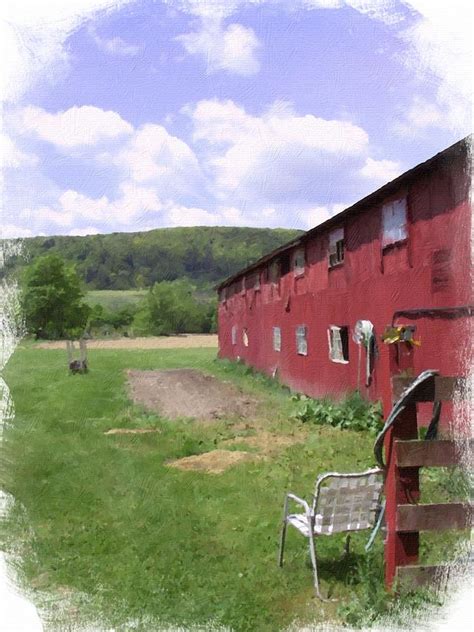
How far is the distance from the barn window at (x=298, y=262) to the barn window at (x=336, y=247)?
2177 mm

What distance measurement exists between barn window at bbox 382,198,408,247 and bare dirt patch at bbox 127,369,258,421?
14.6 feet

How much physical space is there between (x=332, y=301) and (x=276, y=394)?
3684 millimetres

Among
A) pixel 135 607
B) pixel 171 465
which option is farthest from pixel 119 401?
pixel 135 607

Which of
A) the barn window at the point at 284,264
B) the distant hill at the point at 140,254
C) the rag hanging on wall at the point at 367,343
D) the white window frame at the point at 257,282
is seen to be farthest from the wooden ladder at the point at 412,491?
the white window frame at the point at 257,282

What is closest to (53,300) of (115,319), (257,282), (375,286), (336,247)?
(115,319)

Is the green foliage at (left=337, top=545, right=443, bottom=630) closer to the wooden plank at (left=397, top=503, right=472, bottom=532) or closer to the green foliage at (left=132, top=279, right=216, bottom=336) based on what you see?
the wooden plank at (left=397, top=503, right=472, bottom=532)

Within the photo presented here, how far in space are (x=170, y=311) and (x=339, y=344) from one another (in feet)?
15.7

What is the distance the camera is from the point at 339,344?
1367 centimetres

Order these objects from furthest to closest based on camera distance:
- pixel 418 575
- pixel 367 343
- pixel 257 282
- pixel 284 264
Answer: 1. pixel 257 282
2. pixel 284 264
3. pixel 367 343
4. pixel 418 575

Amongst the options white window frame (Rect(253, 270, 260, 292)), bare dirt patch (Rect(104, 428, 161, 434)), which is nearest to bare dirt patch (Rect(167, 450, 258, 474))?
bare dirt patch (Rect(104, 428, 161, 434))

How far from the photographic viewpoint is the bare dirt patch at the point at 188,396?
39.7 ft

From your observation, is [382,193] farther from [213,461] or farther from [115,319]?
[213,461]

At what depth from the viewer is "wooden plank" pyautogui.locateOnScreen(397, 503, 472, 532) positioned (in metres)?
3.84

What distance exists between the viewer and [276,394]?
16500mm
